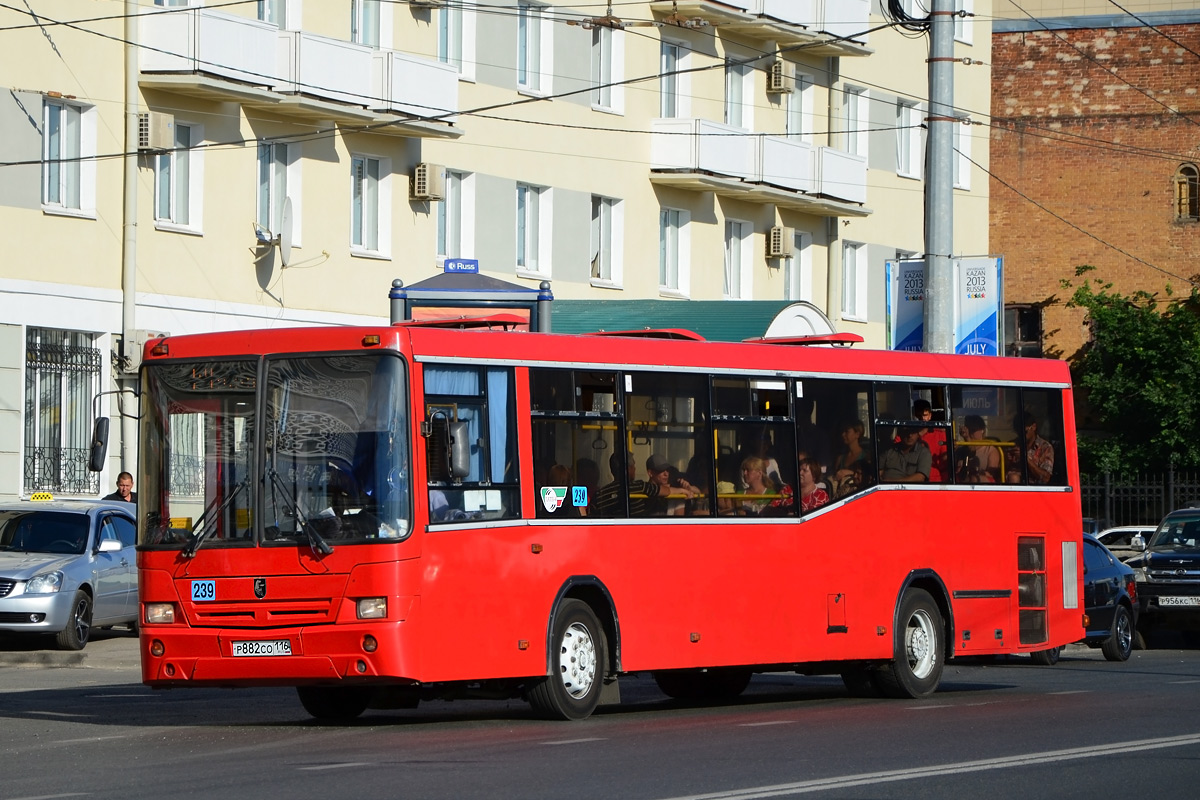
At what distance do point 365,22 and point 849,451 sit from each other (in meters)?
18.4

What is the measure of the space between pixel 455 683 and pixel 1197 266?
43.4m

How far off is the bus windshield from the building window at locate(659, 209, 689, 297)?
2647cm

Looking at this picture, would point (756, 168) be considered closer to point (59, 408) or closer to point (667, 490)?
point (59, 408)

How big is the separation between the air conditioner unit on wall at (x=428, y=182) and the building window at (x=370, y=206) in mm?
497

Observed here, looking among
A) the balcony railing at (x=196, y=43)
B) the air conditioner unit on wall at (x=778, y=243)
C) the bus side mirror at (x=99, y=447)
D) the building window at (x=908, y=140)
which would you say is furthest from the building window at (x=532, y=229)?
the bus side mirror at (x=99, y=447)

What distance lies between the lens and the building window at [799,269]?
4494 cm

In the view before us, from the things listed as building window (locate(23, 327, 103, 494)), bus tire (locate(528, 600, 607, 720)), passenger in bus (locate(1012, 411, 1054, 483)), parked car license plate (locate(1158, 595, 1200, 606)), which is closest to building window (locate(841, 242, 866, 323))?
parked car license plate (locate(1158, 595, 1200, 606))

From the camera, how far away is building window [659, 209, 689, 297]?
1618 inches

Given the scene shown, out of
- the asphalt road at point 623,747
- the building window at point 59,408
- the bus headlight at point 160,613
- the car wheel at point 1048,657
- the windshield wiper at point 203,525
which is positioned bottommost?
the car wheel at point 1048,657

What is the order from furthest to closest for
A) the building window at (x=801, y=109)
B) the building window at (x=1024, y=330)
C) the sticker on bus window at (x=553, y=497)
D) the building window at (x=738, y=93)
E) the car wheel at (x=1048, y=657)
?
the building window at (x=1024, y=330)
the building window at (x=801, y=109)
the building window at (x=738, y=93)
the car wheel at (x=1048, y=657)
the sticker on bus window at (x=553, y=497)

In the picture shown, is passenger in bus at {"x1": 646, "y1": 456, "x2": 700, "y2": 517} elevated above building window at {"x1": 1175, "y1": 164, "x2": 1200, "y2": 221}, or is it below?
below

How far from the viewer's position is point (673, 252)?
4141 cm

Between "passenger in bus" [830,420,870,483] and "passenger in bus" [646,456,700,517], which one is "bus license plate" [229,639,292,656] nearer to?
"passenger in bus" [646,456,700,517]

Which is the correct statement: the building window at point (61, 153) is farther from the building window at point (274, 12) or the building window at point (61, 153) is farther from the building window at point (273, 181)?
the building window at point (274, 12)
